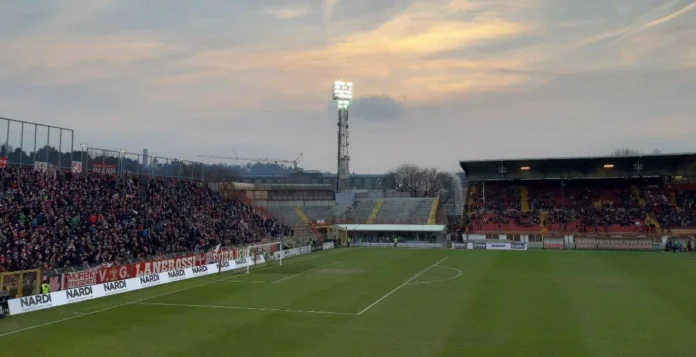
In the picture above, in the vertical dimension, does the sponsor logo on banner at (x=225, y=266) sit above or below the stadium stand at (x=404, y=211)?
below

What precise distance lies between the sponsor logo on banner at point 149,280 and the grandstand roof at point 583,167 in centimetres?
4695

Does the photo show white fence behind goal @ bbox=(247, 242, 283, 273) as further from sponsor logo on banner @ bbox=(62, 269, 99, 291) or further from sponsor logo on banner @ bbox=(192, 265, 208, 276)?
sponsor logo on banner @ bbox=(62, 269, 99, 291)

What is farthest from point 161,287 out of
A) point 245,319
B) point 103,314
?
point 245,319

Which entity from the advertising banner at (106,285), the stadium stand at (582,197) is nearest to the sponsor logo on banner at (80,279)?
the advertising banner at (106,285)

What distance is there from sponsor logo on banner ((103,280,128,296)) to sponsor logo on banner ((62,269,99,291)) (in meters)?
1.08

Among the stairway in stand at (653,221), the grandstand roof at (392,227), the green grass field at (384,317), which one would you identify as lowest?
the green grass field at (384,317)

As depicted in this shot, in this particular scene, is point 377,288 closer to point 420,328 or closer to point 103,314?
point 420,328

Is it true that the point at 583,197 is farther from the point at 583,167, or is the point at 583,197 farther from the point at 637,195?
the point at 637,195

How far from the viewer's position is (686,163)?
6419cm

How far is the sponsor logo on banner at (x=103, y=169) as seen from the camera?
46.9m

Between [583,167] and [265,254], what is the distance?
45273 millimetres

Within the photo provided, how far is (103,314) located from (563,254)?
140 feet

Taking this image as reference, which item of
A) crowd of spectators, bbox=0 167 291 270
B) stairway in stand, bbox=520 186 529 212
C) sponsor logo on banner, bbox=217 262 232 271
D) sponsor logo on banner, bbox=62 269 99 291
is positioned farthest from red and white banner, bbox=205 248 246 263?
stairway in stand, bbox=520 186 529 212

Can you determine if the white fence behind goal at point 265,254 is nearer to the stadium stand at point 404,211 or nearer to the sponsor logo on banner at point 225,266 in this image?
the sponsor logo on banner at point 225,266
